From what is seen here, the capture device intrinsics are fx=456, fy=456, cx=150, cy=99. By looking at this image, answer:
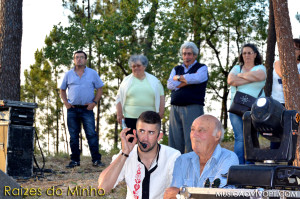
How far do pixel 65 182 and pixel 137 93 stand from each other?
1758 mm

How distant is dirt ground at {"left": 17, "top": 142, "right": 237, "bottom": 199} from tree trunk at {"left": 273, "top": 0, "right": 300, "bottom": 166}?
2.89 m

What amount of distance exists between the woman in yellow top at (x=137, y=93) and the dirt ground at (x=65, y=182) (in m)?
1.11

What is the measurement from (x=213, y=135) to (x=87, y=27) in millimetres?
17519

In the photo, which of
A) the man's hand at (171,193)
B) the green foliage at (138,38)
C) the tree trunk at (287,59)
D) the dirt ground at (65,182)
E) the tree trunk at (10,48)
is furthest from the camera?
the green foliage at (138,38)

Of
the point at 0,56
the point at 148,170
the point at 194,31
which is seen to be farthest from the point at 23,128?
the point at 194,31

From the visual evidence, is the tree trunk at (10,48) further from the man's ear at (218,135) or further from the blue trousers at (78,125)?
the man's ear at (218,135)

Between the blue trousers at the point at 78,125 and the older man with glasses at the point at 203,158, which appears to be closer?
the older man with glasses at the point at 203,158

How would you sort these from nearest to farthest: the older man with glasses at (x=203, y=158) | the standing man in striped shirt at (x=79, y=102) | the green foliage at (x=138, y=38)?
the older man with glasses at (x=203, y=158), the standing man in striped shirt at (x=79, y=102), the green foliage at (x=138, y=38)

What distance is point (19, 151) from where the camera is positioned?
23.9ft

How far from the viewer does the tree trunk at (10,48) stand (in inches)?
344

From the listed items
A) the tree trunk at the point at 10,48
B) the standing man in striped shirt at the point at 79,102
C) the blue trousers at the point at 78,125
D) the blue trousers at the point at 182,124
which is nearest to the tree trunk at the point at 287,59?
the blue trousers at the point at 182,124

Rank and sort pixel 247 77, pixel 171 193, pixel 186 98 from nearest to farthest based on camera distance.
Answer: pixel 171 193 → pixel 247 77 → pixel 186 98

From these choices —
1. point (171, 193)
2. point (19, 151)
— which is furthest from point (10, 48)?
point (171, 193)

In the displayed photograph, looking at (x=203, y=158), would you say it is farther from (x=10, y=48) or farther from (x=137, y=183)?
(x=10, y=48)
